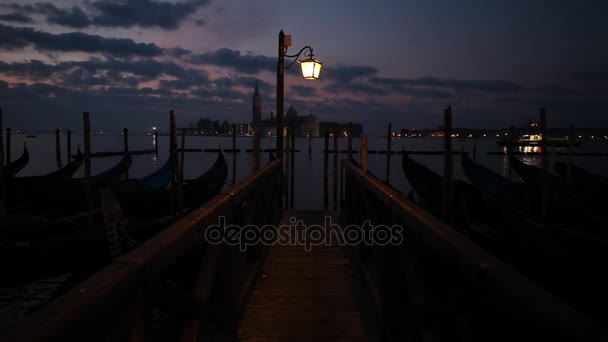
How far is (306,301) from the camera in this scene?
11.1ft

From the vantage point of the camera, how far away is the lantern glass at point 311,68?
7024 mm

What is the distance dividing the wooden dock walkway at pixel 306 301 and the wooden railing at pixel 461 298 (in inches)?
12.0

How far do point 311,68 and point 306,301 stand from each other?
468 centimetres

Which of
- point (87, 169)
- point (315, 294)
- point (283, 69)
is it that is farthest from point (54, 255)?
point (283, 69)

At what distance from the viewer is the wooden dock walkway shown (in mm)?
2820

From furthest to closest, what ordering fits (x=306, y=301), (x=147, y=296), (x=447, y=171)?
(x=447, y=171)
(x=306, y=301)
(x=147, y=296)

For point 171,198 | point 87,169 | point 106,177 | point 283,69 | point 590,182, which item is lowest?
point 171,198

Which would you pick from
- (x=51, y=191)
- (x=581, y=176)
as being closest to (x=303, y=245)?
(x=51, y=191)

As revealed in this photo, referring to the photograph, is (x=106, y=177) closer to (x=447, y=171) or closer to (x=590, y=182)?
(x=447, y=171)

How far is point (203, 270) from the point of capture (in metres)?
1.93

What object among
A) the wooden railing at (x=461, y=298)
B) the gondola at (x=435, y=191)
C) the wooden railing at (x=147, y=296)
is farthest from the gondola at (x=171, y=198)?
the wooden railing at (x=461, y=298)

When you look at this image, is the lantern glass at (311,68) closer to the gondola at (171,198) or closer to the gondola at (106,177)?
the gondola at (171,198)

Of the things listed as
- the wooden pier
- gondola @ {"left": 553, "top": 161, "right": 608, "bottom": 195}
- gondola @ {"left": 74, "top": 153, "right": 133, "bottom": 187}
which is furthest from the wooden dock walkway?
gondola @ {"left": 74, "top": 153, "right": 133, "bottom": 187}

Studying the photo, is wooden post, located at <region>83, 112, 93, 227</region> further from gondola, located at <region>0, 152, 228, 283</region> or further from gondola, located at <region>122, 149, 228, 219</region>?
gondola, located at <region>0, 152, 228, 283</region>
